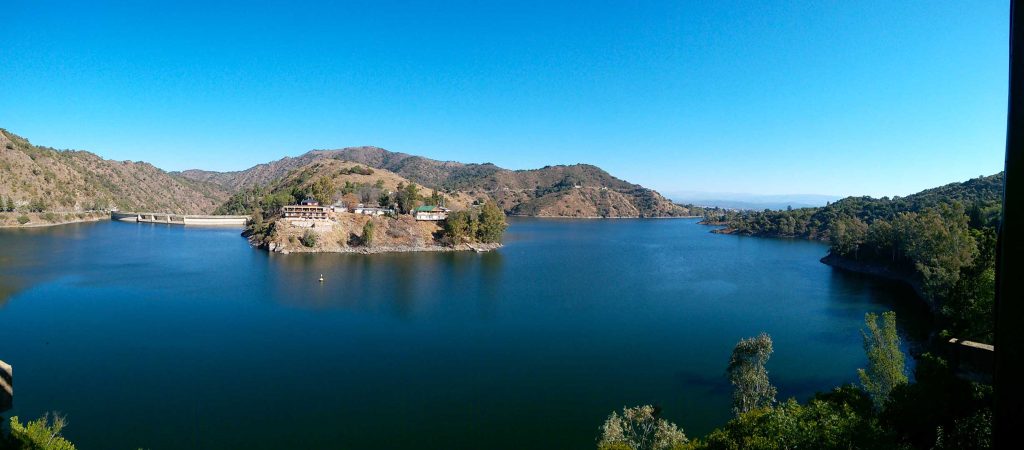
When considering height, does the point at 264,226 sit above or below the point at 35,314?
above

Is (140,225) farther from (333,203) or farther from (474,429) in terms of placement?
(474,429)

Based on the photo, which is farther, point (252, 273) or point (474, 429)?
point (252, 273)

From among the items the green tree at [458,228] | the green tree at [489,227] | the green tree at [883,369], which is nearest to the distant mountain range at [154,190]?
the green tree at [458,228]

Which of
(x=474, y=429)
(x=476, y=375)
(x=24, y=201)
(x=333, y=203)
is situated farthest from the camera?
(x=24, y=201)

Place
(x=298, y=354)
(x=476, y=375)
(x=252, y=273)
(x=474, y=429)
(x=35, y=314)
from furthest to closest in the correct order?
(x=252, y=273), (x=35, y=314), (x=298, y=354), (x=476, y=375), (x=474, y=429)

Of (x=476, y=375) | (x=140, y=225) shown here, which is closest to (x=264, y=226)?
(x=140, y=225)

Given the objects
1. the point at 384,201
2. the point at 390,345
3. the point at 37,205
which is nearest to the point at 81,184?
the point at 37,205

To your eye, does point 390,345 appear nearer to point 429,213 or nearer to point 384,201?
point 429,213

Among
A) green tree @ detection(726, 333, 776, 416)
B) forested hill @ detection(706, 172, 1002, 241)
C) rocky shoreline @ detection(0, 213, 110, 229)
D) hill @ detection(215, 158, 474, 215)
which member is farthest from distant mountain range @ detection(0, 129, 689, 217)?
green tree @ detection(726, 333, 776, 416)
